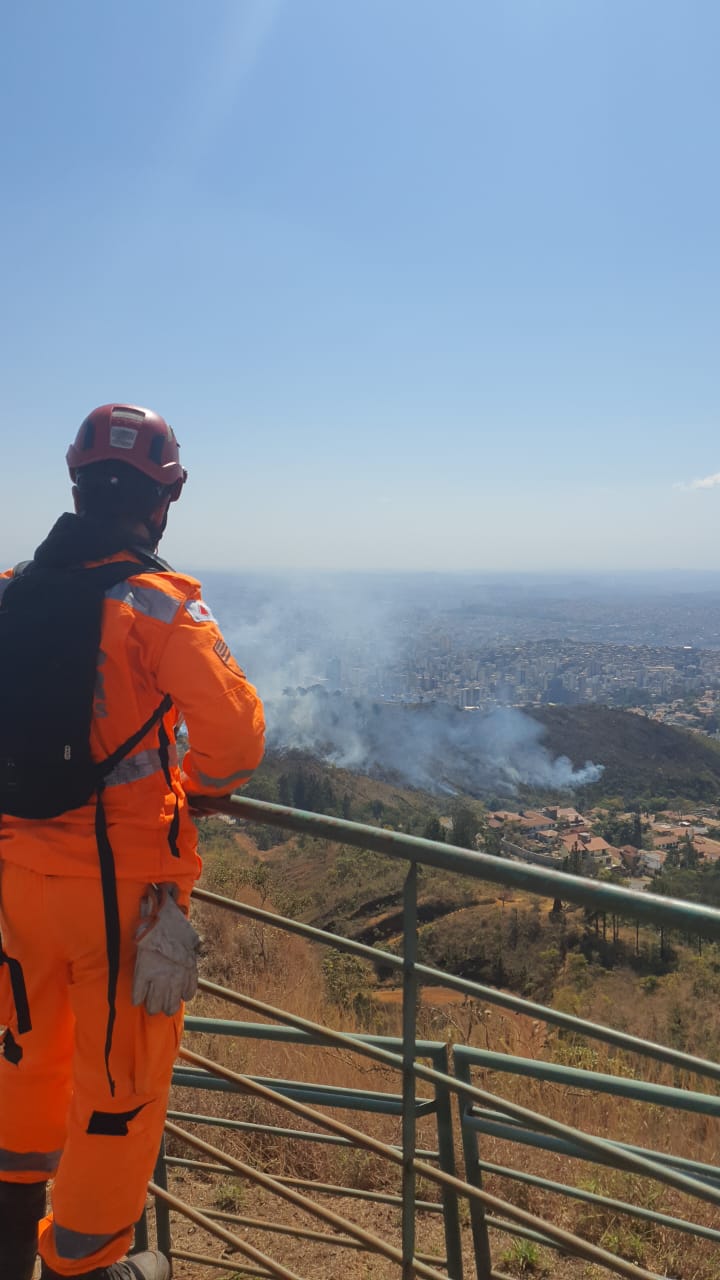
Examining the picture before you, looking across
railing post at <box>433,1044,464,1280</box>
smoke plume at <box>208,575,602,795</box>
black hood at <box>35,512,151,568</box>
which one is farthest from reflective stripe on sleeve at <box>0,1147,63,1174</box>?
smoke plume at <box>208,575,602,795</box>

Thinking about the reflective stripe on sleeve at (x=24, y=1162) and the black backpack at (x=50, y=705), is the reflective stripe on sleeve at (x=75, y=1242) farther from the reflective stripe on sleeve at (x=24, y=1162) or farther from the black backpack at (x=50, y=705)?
the black backpack at (x=50, y=705)

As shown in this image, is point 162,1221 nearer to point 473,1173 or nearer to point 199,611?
point 473,1173

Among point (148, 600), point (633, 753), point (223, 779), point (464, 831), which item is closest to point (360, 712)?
point (633, 753)

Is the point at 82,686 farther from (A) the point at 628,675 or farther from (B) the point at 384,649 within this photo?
(B) the point at 384,649

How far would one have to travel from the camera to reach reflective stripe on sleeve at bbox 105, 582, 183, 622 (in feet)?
5.94

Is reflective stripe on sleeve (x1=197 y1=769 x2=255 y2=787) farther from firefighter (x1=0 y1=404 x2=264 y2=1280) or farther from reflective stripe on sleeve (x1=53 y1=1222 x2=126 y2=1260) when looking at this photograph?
reflective stripe on sleeve (x1=53 y1=1222 x2=126 y2=1260)

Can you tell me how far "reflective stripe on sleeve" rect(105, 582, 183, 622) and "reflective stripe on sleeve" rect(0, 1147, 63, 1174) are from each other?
4.25 ft

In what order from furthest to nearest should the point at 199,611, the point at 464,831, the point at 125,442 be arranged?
the point at 464,831 → the point at 125,442 → the point at 199,611

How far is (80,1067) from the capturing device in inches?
69.7

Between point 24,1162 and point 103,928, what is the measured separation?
25.3 inches

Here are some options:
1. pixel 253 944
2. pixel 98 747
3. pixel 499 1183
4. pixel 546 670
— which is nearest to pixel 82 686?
pixel 98 747

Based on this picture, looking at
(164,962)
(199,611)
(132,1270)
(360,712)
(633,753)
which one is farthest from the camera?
(360,712)

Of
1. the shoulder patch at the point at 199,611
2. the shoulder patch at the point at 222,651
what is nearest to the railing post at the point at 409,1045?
the shoulder patch at the point at 222,651

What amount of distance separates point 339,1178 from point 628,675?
385ft
